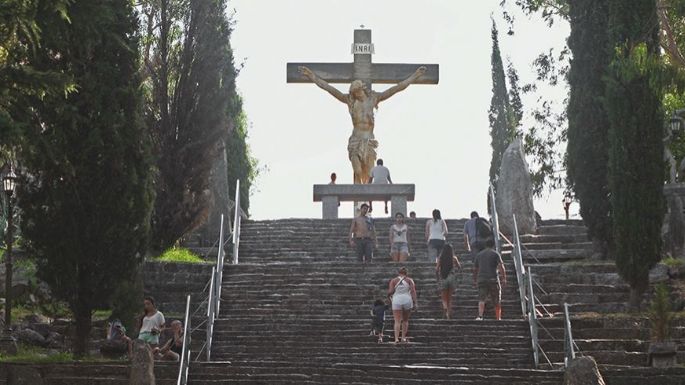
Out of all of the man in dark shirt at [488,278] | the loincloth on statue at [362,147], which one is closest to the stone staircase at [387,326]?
the man in dark shirt at [488,278]

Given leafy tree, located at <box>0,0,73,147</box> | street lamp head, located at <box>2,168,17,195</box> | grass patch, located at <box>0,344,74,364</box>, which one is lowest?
grass patch, located at <box>0,344,74,364</box>

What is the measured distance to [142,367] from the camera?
1733 cm

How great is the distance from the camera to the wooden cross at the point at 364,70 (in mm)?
33500

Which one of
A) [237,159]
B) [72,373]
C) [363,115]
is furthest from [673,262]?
[237,159]

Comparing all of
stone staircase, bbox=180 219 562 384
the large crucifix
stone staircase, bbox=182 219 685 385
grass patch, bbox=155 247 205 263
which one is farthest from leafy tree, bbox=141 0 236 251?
the large crucifix

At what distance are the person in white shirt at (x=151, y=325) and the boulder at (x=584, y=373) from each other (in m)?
6.25

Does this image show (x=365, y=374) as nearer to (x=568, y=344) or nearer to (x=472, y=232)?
(x=568, y=344)

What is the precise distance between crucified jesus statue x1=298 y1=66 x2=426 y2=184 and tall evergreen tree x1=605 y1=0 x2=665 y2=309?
10.6m

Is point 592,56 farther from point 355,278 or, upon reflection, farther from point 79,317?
point 79,317

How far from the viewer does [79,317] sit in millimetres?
20875

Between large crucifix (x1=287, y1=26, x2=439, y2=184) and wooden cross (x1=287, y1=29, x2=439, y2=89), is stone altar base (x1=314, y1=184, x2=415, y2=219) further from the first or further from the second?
wooden cross (x1=287, y1=29, x2=439, y2=89)

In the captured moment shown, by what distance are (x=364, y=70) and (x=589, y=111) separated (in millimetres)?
7685

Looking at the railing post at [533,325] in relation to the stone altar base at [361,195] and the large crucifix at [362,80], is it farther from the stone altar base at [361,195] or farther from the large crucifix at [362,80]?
the large crucifix at [362,80]

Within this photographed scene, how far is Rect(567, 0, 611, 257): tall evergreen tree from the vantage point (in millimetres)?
26891
